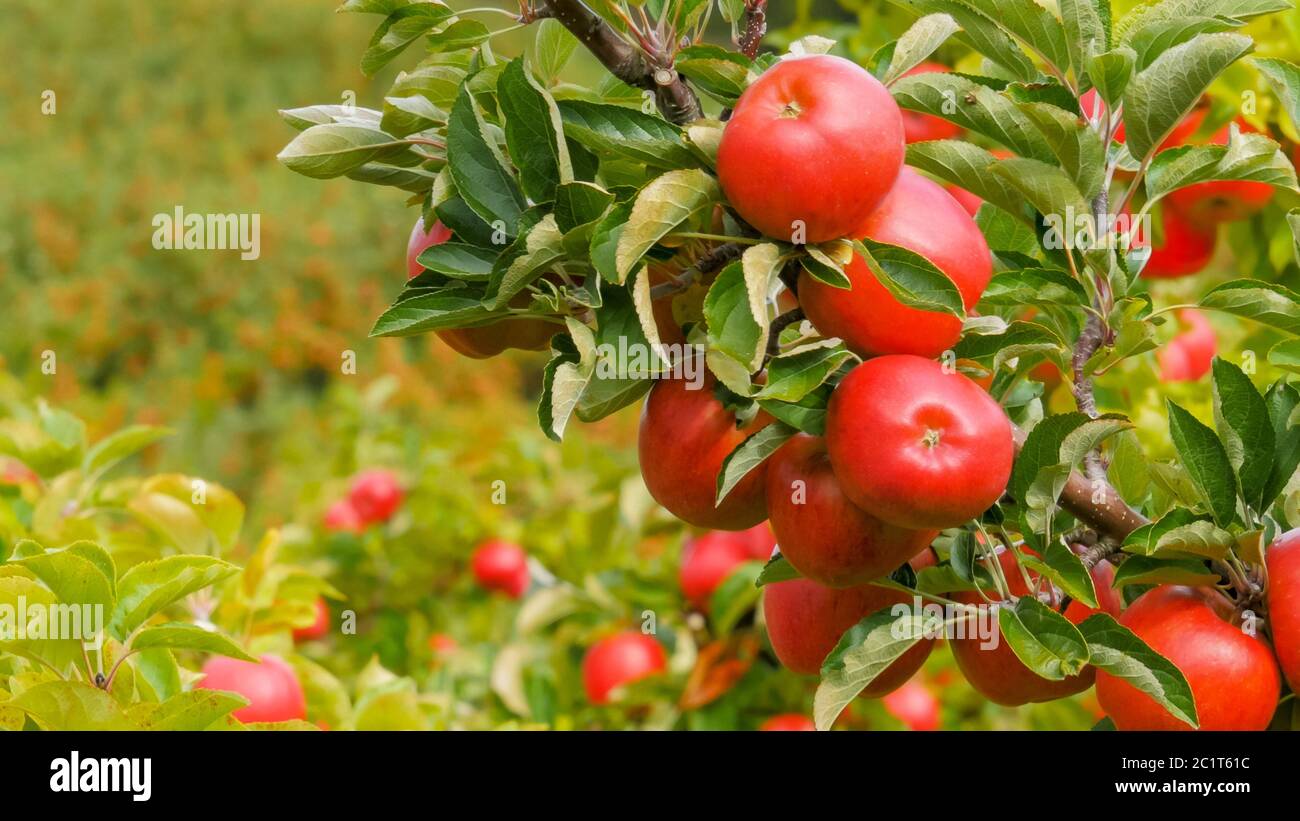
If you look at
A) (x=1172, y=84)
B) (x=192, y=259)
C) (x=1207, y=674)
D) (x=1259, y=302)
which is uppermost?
(x=192, y=259)

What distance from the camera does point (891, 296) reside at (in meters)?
0.66

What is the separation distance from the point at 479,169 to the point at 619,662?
96 cm

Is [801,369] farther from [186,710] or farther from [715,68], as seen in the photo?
[186,710]

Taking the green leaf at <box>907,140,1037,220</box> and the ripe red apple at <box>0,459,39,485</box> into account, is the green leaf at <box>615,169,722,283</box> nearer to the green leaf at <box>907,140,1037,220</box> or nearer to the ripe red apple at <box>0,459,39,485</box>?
the green leaf at <box>907,140,1037,220</box>

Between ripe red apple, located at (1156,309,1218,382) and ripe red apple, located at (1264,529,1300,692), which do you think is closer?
ripe red apple, located at (1264,529,1300,692)

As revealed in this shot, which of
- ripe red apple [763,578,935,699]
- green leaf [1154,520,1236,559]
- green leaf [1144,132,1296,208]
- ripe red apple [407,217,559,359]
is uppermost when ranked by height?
green leaf [1144,132,1296,208]

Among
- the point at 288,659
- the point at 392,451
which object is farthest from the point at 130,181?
the point at 288,659

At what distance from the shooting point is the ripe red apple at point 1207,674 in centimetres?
69

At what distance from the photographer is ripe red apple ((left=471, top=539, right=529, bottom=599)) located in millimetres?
2184

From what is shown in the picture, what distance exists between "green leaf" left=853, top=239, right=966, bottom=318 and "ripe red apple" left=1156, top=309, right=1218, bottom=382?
38.9 inches

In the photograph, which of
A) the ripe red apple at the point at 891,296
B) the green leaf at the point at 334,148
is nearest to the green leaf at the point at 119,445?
the green leaf at the point at 334,148

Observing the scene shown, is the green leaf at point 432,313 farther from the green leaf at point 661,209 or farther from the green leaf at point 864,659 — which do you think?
the green leaf at point 864,659

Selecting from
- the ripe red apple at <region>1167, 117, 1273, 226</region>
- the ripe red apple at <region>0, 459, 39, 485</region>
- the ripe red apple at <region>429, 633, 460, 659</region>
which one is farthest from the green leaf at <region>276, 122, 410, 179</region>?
the ripe red apple at <region>429, 633, 460, 659</region>

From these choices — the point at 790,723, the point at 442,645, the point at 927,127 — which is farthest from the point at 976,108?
the point at 442,645
